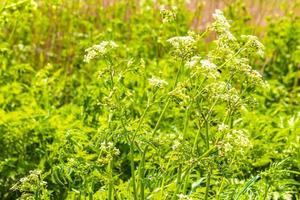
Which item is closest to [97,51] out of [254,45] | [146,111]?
[146,111]

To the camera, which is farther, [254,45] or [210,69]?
[254,45]

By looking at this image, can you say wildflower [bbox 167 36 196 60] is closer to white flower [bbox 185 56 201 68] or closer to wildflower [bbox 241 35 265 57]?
white flower [bbox 185 56 201 68]

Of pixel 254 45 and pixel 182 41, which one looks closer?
pixel 182 41

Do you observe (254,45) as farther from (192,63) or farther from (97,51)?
(97,51)

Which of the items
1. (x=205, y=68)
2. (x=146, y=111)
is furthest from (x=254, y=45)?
(x=146, y=111)

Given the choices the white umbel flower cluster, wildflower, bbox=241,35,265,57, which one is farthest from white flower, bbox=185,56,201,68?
wildflower, bbox=241,35,265,57

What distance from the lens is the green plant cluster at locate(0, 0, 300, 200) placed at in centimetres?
293

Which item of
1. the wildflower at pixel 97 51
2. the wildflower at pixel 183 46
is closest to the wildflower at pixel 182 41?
the wildflower at pixel 183 46

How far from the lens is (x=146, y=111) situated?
2.94 metres

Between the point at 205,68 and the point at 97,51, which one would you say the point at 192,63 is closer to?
the point at 205,68

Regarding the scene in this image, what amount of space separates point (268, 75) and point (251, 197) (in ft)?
10.8

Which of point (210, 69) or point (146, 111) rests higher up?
point (210, 69)

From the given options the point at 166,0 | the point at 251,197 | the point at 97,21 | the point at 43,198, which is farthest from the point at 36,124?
the point at 97,21

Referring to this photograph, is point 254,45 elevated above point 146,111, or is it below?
above
